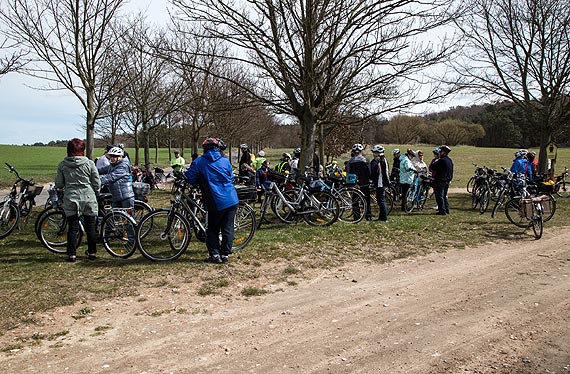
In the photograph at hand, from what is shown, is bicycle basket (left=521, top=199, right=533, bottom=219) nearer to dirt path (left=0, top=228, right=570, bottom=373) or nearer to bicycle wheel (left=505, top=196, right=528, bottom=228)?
bicycle wheel (left=505, top=196, right=528, bottom=228)

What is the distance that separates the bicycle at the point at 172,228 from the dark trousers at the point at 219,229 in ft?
1.11

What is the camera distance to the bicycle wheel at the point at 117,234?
6.57m

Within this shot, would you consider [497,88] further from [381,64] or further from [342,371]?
[342,371]

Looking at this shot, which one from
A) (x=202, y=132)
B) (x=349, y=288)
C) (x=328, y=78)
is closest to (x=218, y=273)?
(x=349, y=288)

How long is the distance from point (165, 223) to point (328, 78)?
17.9 feet

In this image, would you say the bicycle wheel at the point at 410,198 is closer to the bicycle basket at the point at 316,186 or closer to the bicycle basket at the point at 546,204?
the bicycle basket at the point at 546,204

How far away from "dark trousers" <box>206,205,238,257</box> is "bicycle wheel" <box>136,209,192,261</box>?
1.11 feet

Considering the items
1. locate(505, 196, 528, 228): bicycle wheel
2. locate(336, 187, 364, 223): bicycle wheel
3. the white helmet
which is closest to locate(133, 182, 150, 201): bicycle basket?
the white helmet

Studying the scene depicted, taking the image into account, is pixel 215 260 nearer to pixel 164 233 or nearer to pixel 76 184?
pixel 164 233

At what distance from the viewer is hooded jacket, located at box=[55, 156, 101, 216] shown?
6152 mm

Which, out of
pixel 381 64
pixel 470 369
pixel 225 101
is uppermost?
pixel 381 64

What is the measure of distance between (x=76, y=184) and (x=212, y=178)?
1.86 m

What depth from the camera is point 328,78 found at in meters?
10.2

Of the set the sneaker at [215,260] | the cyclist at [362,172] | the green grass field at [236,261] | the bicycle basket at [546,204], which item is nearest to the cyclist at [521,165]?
the green grass field at [236,261]
